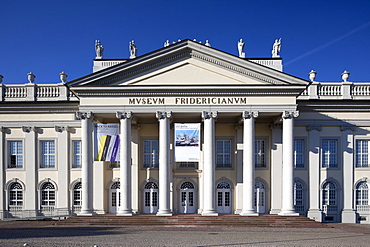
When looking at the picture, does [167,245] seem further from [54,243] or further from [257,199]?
[257,199]

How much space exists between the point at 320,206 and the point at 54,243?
2035 cm

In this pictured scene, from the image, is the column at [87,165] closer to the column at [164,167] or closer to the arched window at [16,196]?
the column at [164,167]

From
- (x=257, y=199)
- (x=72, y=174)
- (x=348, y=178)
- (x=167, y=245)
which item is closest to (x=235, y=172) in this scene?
(x=257, y=199)

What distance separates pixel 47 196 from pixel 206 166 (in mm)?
13984

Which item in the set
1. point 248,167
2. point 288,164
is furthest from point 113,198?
point 288,164

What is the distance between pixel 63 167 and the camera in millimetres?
26438

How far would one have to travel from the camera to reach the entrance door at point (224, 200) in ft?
85.0

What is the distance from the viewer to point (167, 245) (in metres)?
15.4

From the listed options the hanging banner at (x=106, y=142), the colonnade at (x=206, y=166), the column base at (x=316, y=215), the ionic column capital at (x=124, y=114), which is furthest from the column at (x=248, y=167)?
the hanging banner at (x=106, y=142)

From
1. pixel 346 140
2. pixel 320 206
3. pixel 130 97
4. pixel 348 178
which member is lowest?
pixel 320 206

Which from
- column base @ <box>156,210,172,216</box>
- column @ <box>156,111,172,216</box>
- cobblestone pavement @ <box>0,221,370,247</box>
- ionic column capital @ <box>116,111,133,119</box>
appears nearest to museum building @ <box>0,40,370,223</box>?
ionic column capital @ <box>116,111,133,119</box>

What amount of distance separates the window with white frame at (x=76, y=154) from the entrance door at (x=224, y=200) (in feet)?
39.3

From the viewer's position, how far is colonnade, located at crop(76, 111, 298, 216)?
75.0ft

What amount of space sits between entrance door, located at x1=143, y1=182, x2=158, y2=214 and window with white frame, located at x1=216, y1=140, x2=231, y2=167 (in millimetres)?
5644
